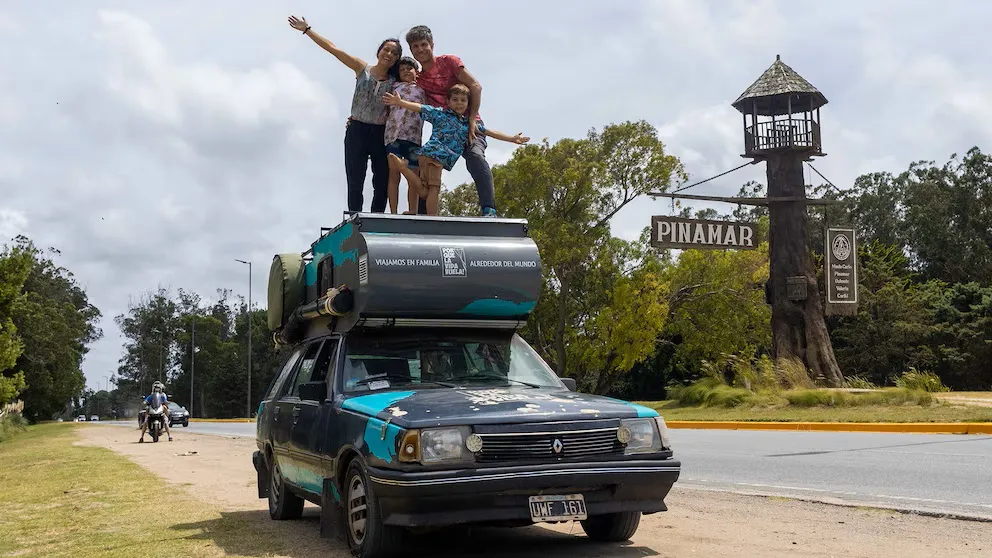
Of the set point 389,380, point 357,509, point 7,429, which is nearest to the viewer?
point 357,509

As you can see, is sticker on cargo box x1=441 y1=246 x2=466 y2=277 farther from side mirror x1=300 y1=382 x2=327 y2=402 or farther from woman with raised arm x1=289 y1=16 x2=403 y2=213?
woman with raised arm x1=289 y1=16 x2=403 y2=213

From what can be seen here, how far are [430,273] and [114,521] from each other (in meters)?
4.21

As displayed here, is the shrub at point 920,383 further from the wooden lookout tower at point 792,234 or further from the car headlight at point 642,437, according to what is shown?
the car headlight at point 642,437

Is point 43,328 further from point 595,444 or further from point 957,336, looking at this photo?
point 595,444

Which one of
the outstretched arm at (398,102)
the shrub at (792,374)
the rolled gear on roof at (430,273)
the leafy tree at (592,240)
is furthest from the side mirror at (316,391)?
the leafy tree at (592,240)

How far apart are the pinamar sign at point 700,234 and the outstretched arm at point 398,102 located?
18.7m

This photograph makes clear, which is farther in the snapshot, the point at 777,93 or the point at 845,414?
the point at 777,93

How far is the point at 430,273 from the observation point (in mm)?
7281

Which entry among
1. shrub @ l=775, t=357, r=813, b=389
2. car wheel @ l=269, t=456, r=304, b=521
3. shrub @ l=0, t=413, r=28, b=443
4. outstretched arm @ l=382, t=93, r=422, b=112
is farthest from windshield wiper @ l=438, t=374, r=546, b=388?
shrub @ l=0, t=413, r=28, b=443

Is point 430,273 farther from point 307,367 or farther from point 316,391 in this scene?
point 307,367

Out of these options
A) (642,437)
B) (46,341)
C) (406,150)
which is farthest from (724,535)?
(46,341)

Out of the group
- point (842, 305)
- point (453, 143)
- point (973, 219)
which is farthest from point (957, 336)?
point (453, 143)

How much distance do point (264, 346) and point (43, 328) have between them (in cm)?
3933

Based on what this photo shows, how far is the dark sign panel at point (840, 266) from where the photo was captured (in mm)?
28922
